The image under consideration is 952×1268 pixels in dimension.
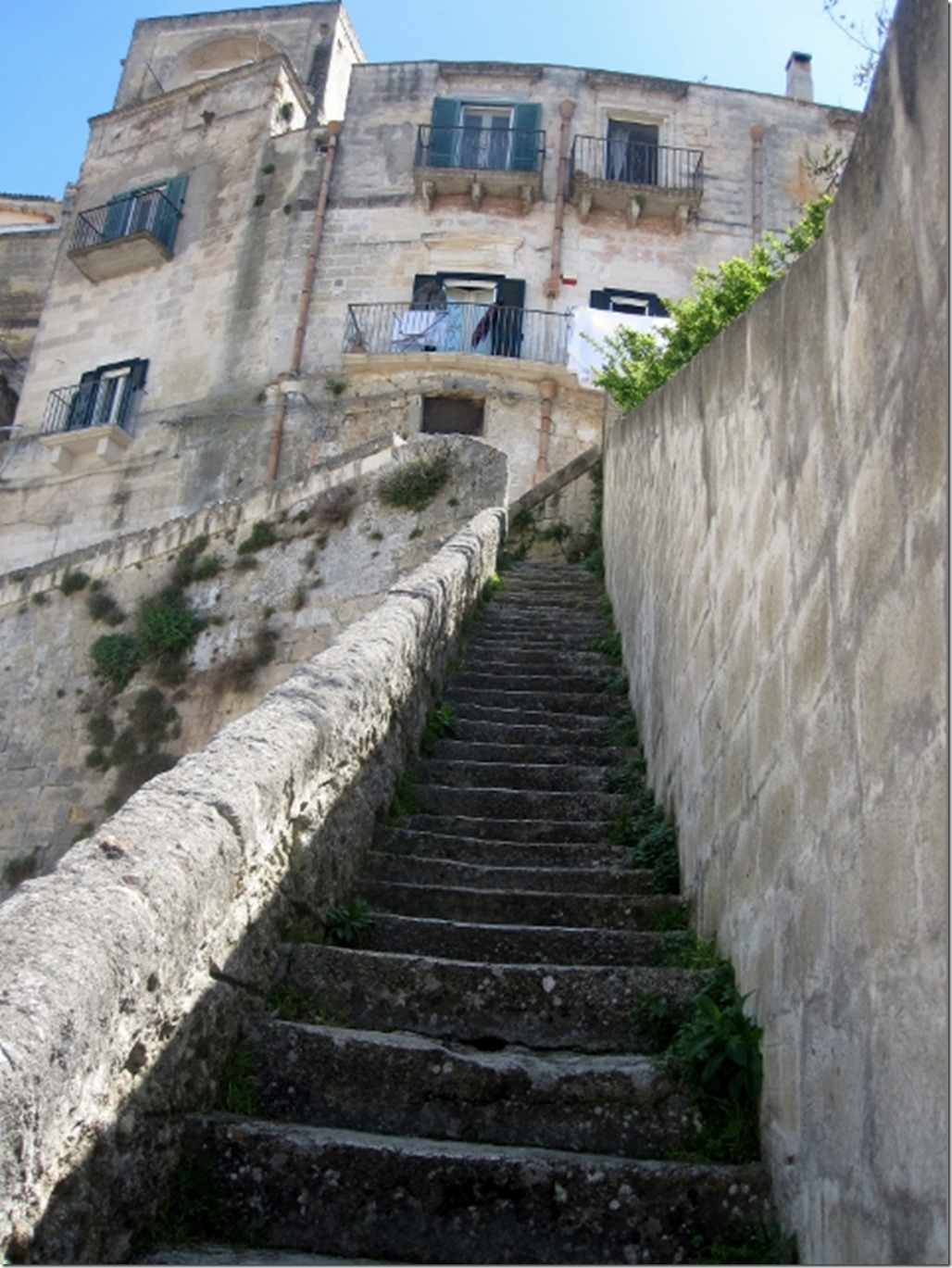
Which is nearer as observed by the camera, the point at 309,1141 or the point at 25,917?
the point at 25,917

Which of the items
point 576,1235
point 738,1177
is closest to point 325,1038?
point 576,1235

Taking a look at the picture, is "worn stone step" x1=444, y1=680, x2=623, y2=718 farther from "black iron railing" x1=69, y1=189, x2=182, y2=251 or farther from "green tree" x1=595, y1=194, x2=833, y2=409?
"black iron railing" x1=69, y1=189, x2=182, y2=251

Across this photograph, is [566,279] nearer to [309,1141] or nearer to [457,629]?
[457,629]

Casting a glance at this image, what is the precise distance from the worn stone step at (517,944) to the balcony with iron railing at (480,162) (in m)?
19.5

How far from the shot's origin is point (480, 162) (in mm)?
21922

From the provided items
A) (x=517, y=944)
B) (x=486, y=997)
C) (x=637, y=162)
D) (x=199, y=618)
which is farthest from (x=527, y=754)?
(x=637, y=162)

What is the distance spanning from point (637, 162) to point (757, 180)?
2.28 meters

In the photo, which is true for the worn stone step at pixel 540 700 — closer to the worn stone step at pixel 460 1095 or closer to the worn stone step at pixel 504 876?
the worn stone step at pixel 504 876

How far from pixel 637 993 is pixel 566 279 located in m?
18.8

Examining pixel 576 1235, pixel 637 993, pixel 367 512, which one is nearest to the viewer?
pixel 576 1235

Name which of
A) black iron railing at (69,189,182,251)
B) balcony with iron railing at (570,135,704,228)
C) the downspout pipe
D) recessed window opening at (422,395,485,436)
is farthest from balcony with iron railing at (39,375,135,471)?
the downspout pipe

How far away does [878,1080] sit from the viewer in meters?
2.30

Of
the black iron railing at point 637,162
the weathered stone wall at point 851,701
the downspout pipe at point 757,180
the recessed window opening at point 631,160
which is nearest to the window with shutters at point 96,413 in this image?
the black iron railing at point 637,162

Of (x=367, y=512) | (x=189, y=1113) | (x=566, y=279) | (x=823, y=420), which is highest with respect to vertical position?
(x=566, y=279)
